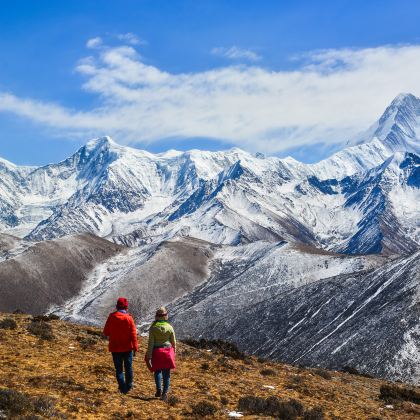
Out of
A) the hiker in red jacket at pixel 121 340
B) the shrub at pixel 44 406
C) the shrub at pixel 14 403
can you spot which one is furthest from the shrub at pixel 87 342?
the shrub at pixel 14 403

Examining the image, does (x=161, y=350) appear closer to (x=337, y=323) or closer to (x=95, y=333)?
(x=95, y=333)

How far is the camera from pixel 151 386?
23359 millimetres

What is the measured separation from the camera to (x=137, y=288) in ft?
646

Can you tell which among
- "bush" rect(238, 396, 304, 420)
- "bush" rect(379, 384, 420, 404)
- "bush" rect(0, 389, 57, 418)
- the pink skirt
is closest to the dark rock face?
"bush" rect(379, 384, 420, 404)

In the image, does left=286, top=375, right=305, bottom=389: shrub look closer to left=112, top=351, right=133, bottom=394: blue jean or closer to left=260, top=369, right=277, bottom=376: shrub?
left=260, top=369, right=277, bottom=376: shrub

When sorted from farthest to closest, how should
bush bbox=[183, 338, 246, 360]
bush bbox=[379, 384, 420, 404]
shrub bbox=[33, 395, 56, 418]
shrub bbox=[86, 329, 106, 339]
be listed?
bush bbox=[183, 338, 246, 360], shrub bbox=[86, 329, 106, 339], bush bbox=[379, 384, 420, 404], shrub bbox=[33, 395, 56, 418]

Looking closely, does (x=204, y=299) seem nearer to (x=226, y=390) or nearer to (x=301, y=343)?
(x=301, y=343)

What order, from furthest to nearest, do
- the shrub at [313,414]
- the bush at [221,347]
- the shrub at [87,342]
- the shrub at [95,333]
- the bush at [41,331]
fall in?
the bush at [221,347], the shrub at [95,333], the bush at [41,331], the shrub at [87,342], the shrub at [313,414]

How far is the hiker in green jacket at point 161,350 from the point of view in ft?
67.5

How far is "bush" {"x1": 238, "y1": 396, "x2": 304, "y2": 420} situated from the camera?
20.5m

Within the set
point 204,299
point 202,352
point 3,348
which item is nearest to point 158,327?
point 3,348

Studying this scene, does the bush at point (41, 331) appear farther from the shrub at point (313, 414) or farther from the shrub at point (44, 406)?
the shrub at point (313, 414)

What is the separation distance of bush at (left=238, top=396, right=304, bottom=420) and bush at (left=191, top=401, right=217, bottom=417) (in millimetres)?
1484

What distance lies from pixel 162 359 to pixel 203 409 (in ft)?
7.22
